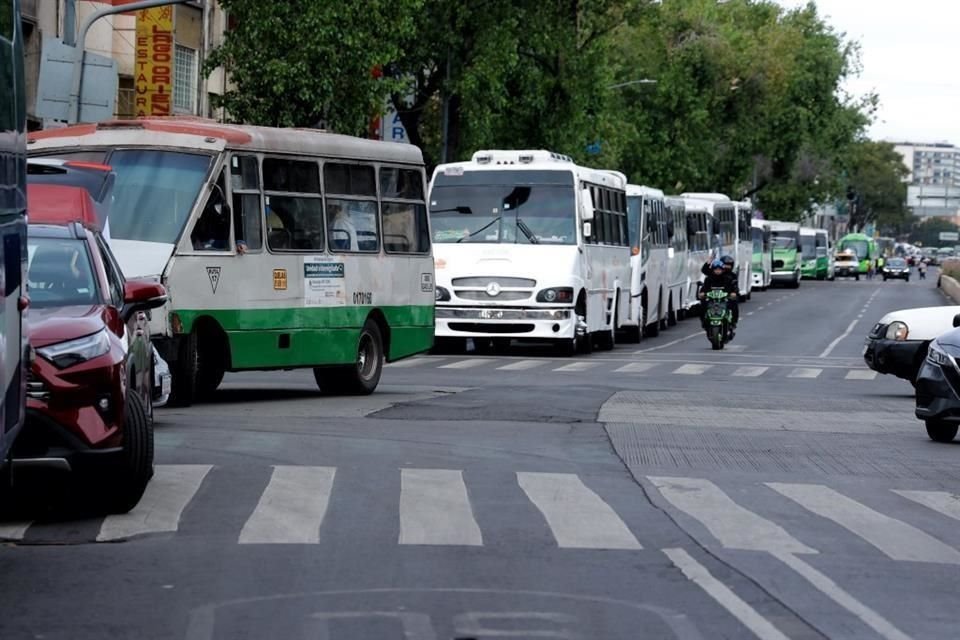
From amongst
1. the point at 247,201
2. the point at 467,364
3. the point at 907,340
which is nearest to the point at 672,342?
the point at 467,364

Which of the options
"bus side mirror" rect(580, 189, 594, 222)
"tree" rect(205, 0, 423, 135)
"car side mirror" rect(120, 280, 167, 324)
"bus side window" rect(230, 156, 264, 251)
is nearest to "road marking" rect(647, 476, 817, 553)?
"car side mirror" rect(120, 280, 167, 324)

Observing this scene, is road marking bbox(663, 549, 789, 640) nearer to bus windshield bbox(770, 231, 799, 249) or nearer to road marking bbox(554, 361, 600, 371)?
road marking bbox(554, 361, 600, 371)

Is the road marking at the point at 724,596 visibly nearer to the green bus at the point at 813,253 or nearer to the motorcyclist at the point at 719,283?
the motorcyclist at the point at 719,283

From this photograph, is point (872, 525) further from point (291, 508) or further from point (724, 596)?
point (291, 508)

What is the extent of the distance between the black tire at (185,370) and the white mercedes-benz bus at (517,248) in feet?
42.9

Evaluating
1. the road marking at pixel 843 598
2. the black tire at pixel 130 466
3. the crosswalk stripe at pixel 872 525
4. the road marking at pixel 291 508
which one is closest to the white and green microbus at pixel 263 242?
the road marking at pixel 291 508

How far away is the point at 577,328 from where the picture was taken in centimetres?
3303

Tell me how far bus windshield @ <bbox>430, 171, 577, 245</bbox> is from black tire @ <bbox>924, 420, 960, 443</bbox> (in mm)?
15207

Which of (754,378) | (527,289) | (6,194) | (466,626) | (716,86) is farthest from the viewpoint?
(716,86)

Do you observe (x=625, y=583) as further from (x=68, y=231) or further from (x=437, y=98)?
(x=437, y=98)

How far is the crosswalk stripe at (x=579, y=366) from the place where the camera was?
29.8 meters

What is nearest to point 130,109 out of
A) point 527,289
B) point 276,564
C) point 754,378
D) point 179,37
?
point 179,37

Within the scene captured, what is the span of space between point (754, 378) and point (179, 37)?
78.3 feet

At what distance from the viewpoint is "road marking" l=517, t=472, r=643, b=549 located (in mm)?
10508
